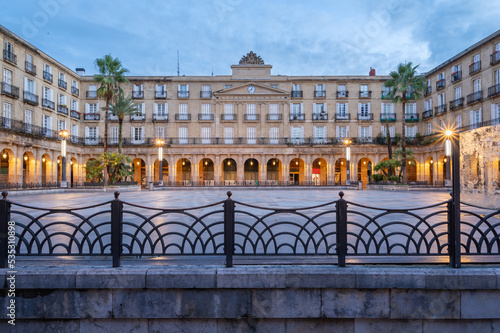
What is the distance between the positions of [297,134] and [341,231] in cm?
3917

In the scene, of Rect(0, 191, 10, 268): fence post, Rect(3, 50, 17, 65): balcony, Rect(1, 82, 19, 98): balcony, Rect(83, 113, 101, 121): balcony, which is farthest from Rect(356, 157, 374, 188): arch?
Rect(3, 50, 17, 65): balcony

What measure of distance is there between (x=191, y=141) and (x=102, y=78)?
48.7 ft

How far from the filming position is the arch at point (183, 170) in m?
43.4

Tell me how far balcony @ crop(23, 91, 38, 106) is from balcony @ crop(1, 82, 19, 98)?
1148 mm

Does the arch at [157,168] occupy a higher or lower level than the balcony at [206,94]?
lower

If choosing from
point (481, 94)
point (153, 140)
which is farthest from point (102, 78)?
point (481, 94)

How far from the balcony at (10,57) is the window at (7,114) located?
4.55m

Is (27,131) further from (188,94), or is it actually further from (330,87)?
(330,87)

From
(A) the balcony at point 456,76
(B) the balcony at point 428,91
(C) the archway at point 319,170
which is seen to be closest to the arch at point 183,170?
(C) the archway at point 319,170

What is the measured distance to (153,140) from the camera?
4159 centimetres

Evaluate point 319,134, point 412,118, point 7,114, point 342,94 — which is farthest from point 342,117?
point 7,114

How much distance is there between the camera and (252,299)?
3691 mm

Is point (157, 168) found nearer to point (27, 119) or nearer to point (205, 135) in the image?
point (205, 135)

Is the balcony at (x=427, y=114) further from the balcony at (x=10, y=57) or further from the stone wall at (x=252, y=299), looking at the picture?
the balcony at (x=10, y=57)
